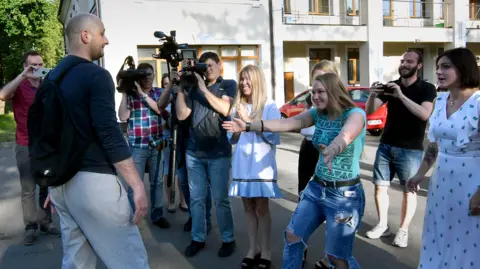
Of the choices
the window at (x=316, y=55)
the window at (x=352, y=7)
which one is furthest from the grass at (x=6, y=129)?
the window at (x=352, y=7)

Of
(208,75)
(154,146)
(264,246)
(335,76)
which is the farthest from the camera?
(154,146)

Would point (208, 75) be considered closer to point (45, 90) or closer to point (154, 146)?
point (154, 146)

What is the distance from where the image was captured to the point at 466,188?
2.81m

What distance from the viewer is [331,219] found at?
3.03m

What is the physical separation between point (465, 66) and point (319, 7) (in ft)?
63.5

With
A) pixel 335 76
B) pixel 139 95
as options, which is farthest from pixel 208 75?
pixel 335 76

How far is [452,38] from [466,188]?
76.0 feet

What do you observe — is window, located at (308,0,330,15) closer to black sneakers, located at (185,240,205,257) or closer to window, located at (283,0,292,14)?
window, located at (283,0,292,14)

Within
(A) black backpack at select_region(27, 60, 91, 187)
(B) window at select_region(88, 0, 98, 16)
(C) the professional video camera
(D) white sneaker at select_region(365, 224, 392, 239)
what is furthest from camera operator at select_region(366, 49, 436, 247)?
(B) window at select_region(88, 0, 98, 16)

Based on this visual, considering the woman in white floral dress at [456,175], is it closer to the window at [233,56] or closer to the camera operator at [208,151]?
the camera operator at [208,151]

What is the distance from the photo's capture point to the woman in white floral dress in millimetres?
2812

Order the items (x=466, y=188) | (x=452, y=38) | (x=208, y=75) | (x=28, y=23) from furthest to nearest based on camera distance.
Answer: (x=28, y=23), (x=452, y=38), (x=208, y=75), (x=466, y=188)

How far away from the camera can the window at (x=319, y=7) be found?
69.2 ft

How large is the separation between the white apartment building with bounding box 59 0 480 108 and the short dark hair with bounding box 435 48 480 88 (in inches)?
483
